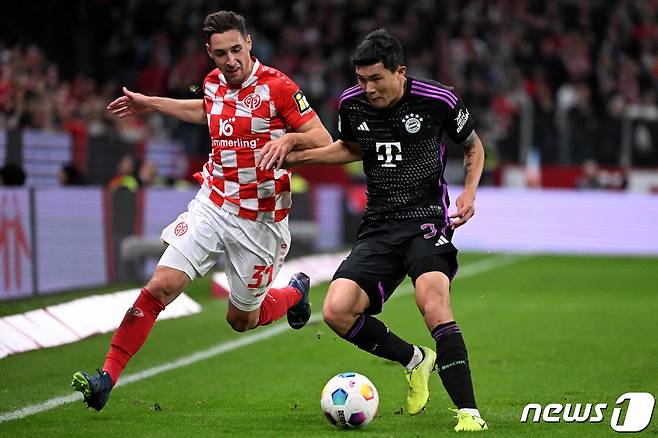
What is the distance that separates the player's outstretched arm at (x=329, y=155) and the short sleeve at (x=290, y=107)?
40cm

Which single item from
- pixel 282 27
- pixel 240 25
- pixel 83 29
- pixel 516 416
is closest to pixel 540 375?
pixel 516 416

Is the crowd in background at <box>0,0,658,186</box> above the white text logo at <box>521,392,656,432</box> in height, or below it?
below

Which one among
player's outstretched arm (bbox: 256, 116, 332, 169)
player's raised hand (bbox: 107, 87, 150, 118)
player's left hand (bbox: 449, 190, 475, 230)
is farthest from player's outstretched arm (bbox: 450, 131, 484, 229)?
player's raised hand (bbox: 107, 87, 150, 118)

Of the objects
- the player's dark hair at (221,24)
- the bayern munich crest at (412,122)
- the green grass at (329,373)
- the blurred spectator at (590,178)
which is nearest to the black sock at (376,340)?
the green grass at (329,373)

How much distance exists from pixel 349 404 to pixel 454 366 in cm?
63

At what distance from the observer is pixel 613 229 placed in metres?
24.6

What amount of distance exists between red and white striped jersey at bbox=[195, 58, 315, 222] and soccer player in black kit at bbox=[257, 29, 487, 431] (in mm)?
545

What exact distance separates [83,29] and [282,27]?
277 inches

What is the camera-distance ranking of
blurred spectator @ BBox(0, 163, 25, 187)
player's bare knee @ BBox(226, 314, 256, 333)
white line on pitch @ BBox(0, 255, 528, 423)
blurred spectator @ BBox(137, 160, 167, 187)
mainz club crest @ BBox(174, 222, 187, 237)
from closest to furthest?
white line on pitch @ BBox(0, 255, 528, 423)
mainz club crest @ BBox(174, 222, 187, 237)
player's bare knee @ BBox(226, 314, 256, 333)
blurred spectator @ BBox(0, 163, 25, 187)
blurred spectator @ BBox(137, 160, 167, 187)

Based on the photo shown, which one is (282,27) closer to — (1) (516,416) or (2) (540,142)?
(2) (540,142)

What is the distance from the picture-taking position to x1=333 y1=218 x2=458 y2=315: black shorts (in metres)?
7.09

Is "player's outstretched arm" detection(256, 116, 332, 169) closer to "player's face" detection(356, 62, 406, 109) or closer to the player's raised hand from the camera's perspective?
"player's face" detection(356, 62, 406, 109)

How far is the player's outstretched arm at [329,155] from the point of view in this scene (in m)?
7.23

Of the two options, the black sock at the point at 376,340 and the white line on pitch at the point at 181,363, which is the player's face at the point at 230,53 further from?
the white line on pitch at the point at 181,363
